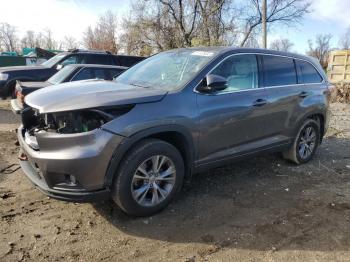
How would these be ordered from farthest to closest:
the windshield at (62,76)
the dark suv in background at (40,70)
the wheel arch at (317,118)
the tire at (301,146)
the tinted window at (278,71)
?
1. the dark suv in background at (40,70)
2. the windshield at (62,76)
3. the tire at (301,146)
4. the wheel arch at (317,118)
5. the tinted window at (278,71)

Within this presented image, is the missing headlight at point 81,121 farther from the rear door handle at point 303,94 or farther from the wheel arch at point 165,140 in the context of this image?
the rear door handle at point 303,94

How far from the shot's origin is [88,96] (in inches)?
147

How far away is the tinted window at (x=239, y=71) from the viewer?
4.60 m

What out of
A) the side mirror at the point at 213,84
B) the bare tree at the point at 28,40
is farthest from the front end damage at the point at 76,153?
the bare tree at the point at 28,40

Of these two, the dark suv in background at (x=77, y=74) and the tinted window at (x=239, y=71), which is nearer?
the tinted window at (x=239, y=71)

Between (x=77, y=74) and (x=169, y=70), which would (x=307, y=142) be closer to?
(x=169, y=70)

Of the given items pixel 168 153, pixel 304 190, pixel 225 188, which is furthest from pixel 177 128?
pixel 304 190

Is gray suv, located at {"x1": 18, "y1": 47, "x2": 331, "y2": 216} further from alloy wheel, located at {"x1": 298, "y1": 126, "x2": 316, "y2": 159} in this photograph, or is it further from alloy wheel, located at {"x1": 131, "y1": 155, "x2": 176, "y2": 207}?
alloy wheel, located at {"x1": 298, "y1": 126, "x2": 316, "y2": 159}

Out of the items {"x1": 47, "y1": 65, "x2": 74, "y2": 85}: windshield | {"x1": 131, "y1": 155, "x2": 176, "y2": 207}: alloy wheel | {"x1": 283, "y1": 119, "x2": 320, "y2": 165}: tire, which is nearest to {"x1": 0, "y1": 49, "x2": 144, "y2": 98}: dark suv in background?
{"x1": 47, "y1": 65, "x2": 74, "y2": 85}: windshield

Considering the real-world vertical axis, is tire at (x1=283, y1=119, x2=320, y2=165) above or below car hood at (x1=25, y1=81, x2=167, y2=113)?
below

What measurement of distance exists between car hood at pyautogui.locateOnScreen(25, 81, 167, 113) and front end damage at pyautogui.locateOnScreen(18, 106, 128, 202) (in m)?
0.07

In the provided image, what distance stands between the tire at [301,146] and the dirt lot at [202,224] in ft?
1.84

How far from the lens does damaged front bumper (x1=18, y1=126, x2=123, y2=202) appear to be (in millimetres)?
3422

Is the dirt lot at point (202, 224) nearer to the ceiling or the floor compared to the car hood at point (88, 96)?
nearer to the floor
